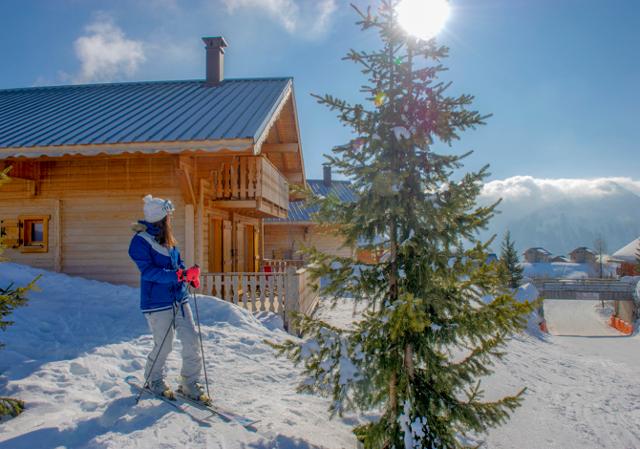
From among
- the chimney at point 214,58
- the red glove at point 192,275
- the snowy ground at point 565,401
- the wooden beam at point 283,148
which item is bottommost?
the snowy ground at point 565,401

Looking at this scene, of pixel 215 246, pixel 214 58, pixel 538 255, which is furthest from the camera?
pixel 538 255

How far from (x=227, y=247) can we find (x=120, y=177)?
3.97 meters

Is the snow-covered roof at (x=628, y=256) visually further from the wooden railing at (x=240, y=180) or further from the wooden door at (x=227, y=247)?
the wooden railing at (x=240, y=180)

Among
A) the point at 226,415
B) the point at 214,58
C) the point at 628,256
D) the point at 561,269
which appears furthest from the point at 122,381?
the point at 561,269

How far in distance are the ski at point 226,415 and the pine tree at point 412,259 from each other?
856 millimetres

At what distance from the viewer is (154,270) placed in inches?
162

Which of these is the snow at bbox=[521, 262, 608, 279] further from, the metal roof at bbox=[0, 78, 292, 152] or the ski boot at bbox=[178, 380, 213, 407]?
the ski boot at bbox=[178, 380, 213, 407]

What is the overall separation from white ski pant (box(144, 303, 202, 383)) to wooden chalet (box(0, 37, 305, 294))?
604cm

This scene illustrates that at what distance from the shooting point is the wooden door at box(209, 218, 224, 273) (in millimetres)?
12125

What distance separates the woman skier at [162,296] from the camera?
4152 mm

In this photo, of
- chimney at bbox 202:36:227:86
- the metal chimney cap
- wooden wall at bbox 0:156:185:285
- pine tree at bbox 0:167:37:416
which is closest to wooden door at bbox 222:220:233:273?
wooden wall at bbox 0:156:185:285

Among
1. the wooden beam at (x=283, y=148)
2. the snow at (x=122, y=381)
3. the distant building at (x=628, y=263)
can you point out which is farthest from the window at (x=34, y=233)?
the distant building at (x=628, y=263)

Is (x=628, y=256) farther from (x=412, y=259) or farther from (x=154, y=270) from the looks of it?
(x=154, y=270)

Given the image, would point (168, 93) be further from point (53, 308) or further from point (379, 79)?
point (379, 79)
